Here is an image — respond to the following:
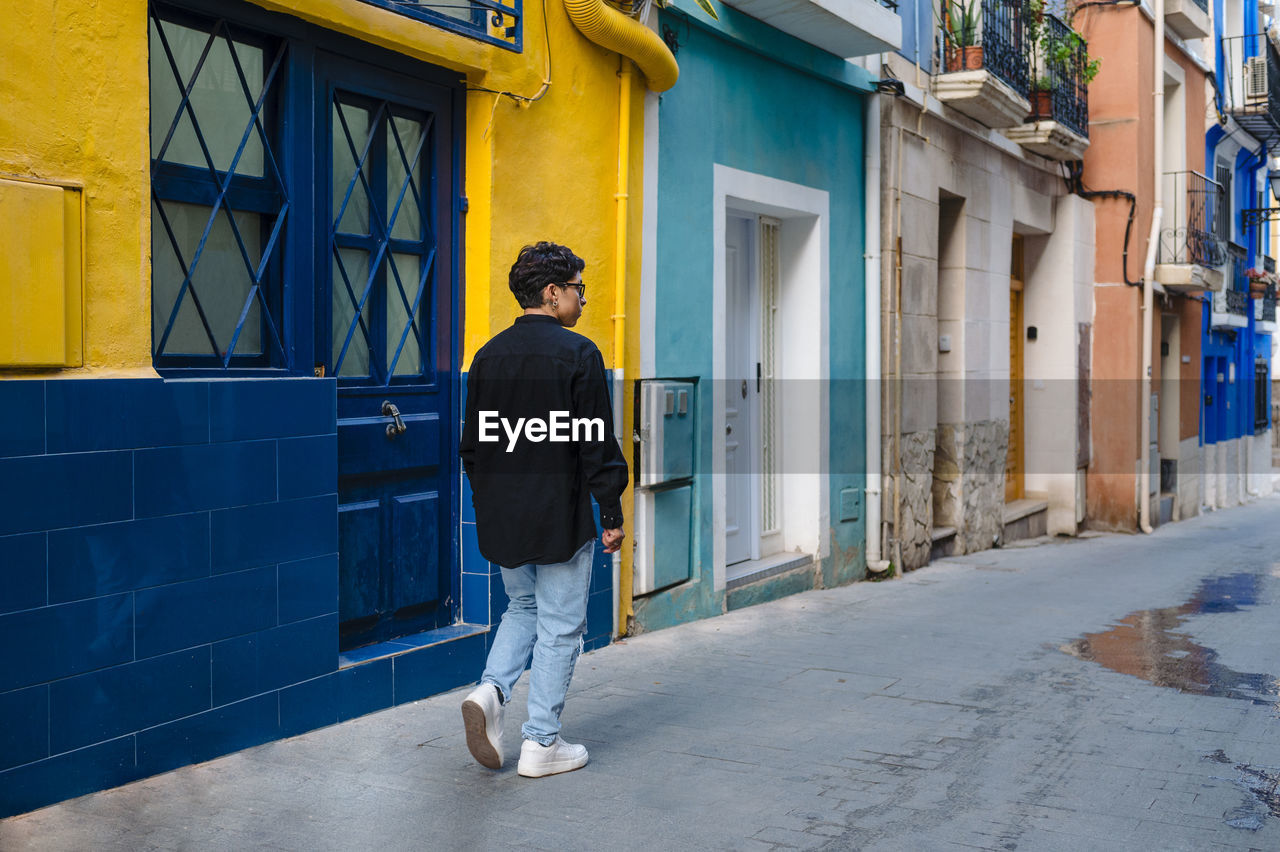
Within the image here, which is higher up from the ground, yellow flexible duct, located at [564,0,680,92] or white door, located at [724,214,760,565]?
yellow flexible duct, located at [564,0,680,92]

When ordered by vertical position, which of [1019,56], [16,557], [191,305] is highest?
[1019,56]

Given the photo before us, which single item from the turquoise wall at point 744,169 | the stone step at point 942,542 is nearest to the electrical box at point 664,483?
the turquoise wall at point 744,169

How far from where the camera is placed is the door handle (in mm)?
5859

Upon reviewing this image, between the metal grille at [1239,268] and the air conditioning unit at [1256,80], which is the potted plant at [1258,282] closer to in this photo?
the metal grille at [1239,268]

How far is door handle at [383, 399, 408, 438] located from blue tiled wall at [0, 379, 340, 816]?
1.88ft

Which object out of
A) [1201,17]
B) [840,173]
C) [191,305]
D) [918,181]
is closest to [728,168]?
[840,173]

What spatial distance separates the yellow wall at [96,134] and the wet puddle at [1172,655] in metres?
5.34

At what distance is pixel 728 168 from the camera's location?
27.6ft

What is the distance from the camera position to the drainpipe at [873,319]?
10.4 metres

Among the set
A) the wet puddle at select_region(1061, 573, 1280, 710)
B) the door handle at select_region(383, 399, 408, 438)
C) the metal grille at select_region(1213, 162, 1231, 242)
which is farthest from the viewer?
the metal grille at select_region(1213, 162, 1231, 242)

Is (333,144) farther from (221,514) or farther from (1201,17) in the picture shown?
(1201,17)

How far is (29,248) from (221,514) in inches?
47.7

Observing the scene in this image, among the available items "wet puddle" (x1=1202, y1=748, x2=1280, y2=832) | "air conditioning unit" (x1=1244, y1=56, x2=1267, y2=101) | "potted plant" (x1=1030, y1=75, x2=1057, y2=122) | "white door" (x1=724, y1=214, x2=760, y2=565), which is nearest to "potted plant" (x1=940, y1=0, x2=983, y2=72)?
"potted plant" (x1=1030, y1=75, x2=1057, y2=122)

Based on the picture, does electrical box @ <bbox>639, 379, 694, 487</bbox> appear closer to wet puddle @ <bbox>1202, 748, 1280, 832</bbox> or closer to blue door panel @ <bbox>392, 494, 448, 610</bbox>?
blue door panel @ <bbox>392, 494, 448, 610</bbox>
